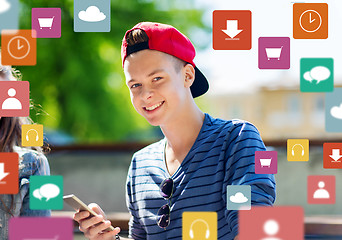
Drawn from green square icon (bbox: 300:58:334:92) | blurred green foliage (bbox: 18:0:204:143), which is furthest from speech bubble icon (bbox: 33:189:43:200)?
blurred green foliage (bbox: 18:0:204:143)

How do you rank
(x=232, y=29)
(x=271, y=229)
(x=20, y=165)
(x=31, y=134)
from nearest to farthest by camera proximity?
1. (x=271, y=229)
2. (x=232, y=29)
3. (x=31, y=134)
4. (x=20, y=165)

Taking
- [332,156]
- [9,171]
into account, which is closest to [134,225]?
[9,171]

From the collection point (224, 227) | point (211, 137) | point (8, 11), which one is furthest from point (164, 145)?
point (8, 11)

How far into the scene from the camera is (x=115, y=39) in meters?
8.27

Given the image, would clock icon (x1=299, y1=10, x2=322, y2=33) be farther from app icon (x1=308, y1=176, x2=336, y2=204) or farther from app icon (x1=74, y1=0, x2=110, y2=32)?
app icon (x1=74, y1=0, x2=110, y2=32)

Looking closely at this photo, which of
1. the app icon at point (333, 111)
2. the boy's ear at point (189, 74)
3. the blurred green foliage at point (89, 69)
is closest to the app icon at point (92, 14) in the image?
the boy's ear at point (189, 74)

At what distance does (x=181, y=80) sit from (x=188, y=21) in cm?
756

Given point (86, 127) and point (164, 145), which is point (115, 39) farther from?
point (164, 145)

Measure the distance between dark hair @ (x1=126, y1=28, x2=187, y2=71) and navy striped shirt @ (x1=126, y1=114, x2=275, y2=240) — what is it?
199 mm

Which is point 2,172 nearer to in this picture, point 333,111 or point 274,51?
point 274,51

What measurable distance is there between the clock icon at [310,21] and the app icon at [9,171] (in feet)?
2.98

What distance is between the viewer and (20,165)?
158 cm

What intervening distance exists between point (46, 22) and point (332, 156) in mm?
949

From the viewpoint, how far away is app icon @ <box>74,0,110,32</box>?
1353 mm
